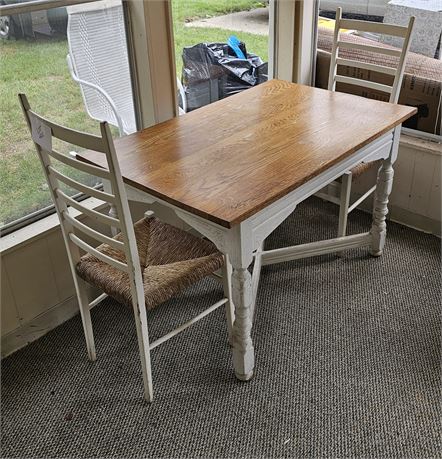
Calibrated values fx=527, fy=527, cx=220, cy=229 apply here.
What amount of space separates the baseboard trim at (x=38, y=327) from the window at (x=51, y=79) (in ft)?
1.27

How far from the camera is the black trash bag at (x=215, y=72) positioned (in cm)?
258

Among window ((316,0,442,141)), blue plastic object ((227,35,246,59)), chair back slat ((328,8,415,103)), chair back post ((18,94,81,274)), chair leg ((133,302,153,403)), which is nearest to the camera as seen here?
chair back post ((18,94,81,274))

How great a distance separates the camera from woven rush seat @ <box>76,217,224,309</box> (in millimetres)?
1684

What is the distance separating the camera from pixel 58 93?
2.07 metres

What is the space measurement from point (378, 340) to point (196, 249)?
0.82 m

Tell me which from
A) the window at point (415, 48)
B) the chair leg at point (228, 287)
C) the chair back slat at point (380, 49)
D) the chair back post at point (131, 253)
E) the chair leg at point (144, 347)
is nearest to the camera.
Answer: the chair back post at point (131, 253)

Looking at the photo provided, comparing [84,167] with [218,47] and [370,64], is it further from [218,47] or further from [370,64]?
[370,64]

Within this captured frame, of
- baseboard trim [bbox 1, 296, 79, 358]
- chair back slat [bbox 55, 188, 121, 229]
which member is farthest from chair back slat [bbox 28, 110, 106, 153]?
baseboard trim [bbox 1, 296, 79, 358]

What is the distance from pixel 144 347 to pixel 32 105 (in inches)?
40.1

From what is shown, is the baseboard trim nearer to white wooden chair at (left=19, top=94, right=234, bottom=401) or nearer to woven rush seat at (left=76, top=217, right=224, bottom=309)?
white wooden chair at (left=19, top=94, right=234, bottom=401)

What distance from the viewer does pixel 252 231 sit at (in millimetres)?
1574

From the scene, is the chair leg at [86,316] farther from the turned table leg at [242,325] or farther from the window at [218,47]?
the window at [218,47]

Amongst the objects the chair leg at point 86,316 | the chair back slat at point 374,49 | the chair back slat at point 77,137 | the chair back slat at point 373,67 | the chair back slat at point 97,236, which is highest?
the chair back slat at point 77,137

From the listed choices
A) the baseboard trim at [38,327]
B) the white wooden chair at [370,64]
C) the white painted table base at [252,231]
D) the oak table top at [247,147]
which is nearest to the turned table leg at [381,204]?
the white painted table base at [252,231]
